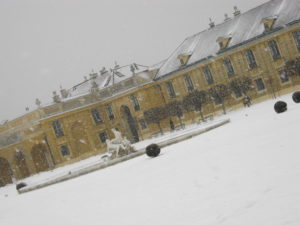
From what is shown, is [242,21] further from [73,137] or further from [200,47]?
[73,137]

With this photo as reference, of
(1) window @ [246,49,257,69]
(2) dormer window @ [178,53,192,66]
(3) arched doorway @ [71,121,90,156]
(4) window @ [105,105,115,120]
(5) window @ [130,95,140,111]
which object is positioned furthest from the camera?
(4) window @ [105,105,115,120]

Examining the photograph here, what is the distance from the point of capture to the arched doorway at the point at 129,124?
1895 inches

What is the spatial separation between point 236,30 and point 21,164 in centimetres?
3712

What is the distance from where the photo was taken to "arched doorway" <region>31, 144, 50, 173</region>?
48.9m

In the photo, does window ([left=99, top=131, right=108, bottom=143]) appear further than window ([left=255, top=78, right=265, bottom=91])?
Yes

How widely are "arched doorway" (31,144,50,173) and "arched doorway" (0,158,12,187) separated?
6116mm

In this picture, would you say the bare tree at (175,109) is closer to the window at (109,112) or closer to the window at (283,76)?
the window at (109,112)

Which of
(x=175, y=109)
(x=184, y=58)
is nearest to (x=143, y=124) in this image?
(x=175, y=109)

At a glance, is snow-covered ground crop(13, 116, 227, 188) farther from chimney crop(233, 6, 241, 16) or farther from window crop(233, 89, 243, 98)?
chimney crop(233, 6, 241, 16)

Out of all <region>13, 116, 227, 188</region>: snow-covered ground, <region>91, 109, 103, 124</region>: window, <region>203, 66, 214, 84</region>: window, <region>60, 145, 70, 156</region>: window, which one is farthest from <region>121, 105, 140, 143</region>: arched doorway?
<region>203, 66, 214, 84</region>: window

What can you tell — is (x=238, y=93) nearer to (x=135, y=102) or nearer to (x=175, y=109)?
(x=175, y=109)

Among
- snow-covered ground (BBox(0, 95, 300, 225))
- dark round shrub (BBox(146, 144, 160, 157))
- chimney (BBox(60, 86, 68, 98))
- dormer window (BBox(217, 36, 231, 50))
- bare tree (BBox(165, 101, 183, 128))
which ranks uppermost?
chimney (BBox(60, 86, 68, 98))

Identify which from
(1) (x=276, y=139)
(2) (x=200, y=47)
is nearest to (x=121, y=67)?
(2) (x=200, y=47)

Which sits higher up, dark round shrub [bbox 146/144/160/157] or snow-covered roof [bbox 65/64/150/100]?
snow-covered roof [bbox 65/64/150/100]
